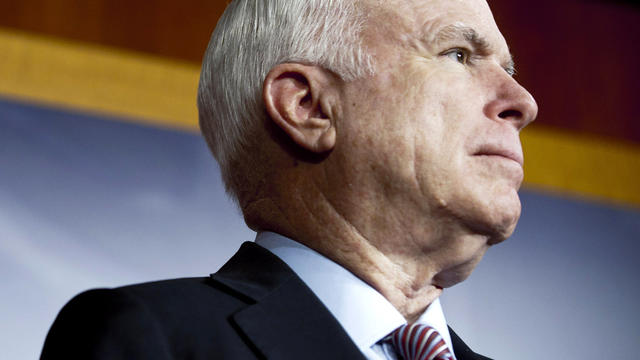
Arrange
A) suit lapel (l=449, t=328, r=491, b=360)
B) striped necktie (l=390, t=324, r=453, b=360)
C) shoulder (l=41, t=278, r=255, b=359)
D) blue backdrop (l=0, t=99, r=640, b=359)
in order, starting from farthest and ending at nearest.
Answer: blue backdrop (l=0, t=99, r=640, b=359), suit lapel (l=449, t=328, r=491, b=360), striped necktie (l=390, t=324, r=453, b=360), shoulder (l=41, t=278, r=255, b=359)

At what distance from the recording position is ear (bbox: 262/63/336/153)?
1.08 meters

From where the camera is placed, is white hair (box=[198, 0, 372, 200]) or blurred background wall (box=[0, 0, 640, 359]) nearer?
white hair (box=[198, 0, 372, 200])

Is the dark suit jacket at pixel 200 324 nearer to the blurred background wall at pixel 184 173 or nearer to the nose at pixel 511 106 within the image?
the nose at pixel 511 106

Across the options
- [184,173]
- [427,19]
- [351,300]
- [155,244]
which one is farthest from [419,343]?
[184,173]

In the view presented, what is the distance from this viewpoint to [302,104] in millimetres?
1120

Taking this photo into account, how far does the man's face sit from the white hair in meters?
0.03

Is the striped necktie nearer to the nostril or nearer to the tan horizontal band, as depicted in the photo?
the nostril

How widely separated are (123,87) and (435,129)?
137 centimetres

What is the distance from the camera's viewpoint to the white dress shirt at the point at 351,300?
99 cm

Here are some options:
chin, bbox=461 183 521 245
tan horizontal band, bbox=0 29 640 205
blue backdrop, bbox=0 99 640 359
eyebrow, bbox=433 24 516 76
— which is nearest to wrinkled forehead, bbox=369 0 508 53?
eyebrow, bbox=433 24 516 76

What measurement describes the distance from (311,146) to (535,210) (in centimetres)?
146

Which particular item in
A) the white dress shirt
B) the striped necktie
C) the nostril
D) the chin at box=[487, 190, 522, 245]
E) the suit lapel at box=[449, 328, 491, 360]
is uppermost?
the nostril

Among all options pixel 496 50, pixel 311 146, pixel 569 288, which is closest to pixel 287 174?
pixel 311 146

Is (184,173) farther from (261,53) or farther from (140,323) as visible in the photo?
(140,323)
